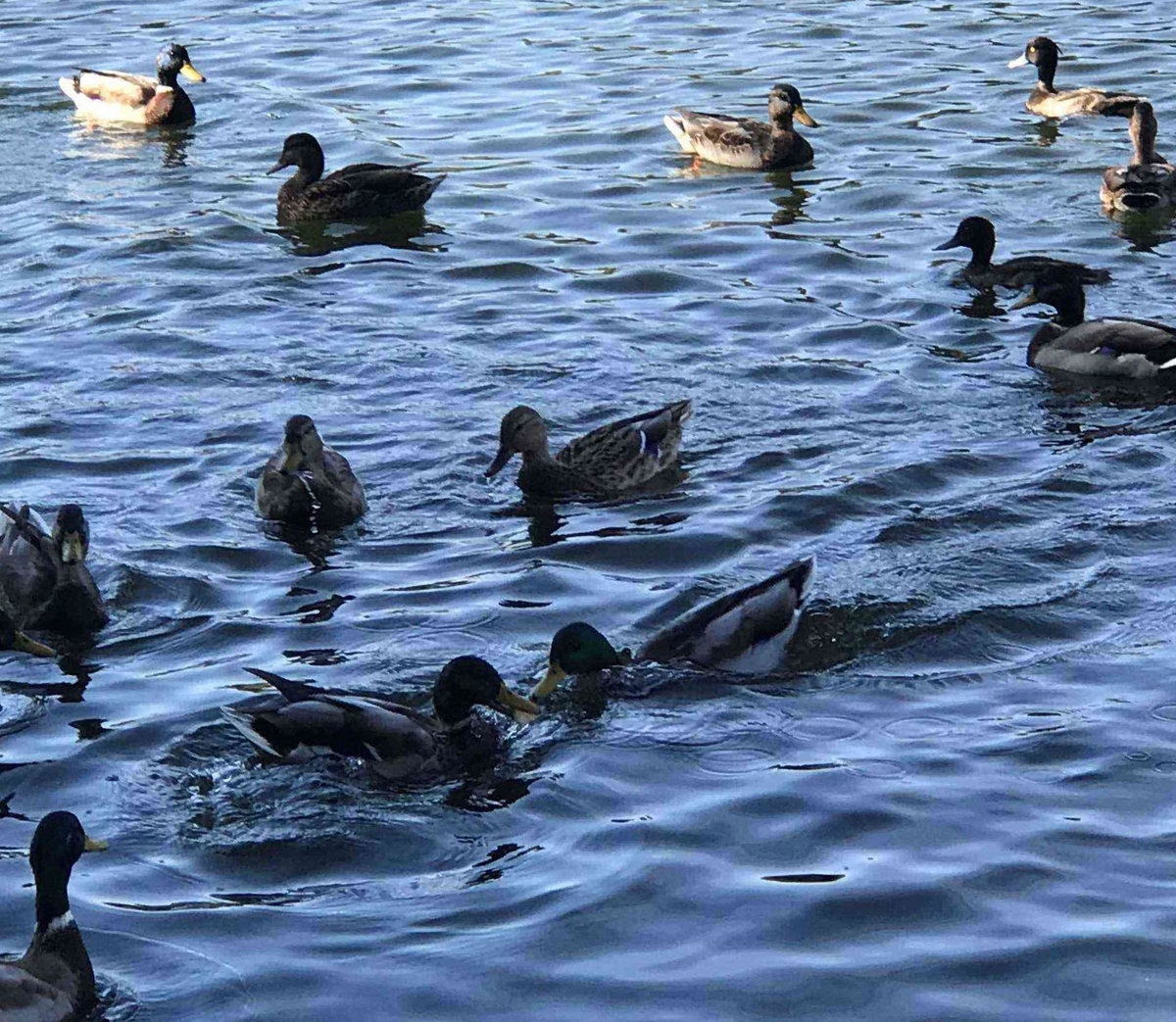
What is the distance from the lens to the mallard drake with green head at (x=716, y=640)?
31.8ft

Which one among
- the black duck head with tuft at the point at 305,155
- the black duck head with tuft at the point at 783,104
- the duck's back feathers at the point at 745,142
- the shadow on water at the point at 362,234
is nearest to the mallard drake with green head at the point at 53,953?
the shadow on water at the point at 362,234

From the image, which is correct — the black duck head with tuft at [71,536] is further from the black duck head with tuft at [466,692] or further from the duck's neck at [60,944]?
the duck's neck at [60,944]

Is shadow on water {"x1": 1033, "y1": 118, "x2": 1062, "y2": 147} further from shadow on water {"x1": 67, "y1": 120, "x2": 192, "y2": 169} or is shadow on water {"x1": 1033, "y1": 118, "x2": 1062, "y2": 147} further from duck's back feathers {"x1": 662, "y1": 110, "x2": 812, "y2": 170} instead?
shadow on water {"x1": 67, "y1": 120, "x2": 192, "y2": 169}

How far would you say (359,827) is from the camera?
28.3 feet

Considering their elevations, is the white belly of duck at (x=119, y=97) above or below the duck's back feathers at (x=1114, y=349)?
above

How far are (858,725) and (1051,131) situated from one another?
12191 millimetres

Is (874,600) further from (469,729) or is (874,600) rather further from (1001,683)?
(469,729)

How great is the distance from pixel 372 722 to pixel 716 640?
166 centimetres

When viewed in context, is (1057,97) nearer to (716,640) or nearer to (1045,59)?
(1045,59)

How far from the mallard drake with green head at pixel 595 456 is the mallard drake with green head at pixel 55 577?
255 cm

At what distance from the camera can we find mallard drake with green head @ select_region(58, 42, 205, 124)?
854 inches

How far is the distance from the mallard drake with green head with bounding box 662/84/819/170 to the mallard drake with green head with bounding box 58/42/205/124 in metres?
4.94

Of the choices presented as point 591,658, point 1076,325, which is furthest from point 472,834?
point 1076,325

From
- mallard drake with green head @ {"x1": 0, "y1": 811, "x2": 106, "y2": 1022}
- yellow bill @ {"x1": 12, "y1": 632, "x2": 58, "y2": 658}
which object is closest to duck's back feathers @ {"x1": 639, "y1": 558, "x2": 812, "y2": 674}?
yellow bill @ {"x1": 12, "y1": 632, "x2": 58, "y2": 658}
